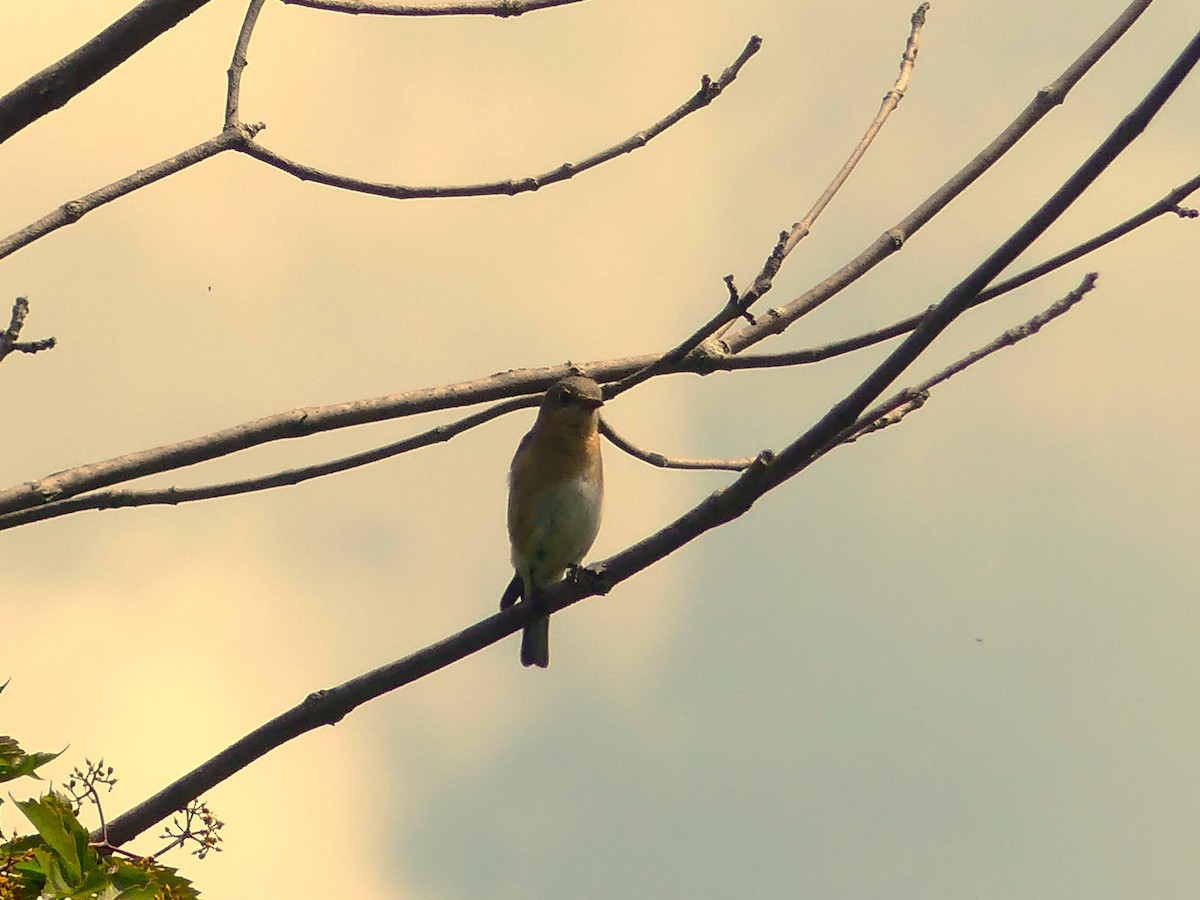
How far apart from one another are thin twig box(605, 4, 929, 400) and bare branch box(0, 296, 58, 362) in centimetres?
183

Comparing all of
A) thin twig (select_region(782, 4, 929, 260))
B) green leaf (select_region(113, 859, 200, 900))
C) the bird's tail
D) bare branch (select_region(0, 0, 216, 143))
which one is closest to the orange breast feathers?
the bird's tail

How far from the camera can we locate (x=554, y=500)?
8.02 m

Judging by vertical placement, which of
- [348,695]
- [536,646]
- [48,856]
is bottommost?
[48,856]

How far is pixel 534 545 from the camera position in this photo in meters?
8.03

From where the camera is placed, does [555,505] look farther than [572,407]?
Yes

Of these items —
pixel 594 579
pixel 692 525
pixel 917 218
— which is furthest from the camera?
pixel 917 218

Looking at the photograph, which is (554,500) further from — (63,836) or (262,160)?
(63,836)

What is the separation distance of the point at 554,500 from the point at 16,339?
3964mm

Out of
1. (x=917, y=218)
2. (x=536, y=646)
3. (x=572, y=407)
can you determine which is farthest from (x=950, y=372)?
(x=536, y=646)

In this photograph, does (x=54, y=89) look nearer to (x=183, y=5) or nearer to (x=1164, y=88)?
(x=183, y=5)

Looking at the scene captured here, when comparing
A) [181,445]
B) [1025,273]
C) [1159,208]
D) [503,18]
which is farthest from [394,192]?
[1159,208]

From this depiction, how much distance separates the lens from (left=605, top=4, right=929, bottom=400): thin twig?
13.5ft

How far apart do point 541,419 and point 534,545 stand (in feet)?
2.35

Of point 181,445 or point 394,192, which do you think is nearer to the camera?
point 181,445
